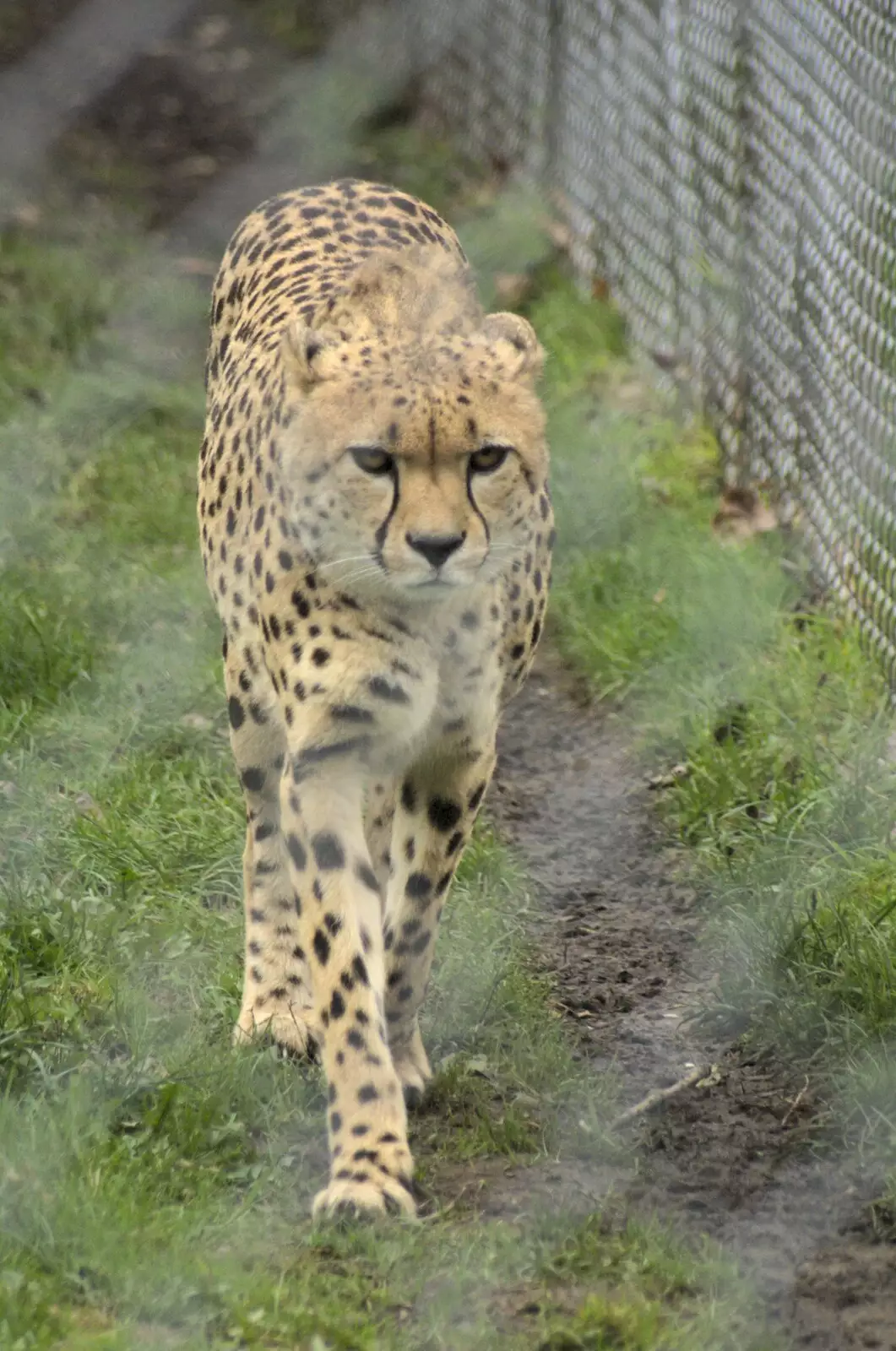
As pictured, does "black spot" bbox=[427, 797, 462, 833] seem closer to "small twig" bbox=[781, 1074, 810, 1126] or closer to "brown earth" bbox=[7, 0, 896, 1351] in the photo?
"brown earth" bbox=[7, 0, 896, 1351]

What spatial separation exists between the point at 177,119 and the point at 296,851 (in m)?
5.66

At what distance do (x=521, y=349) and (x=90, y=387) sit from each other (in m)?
2.90

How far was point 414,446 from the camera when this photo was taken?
8.54 ft

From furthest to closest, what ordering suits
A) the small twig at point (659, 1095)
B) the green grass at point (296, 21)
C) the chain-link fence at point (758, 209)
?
1. the green grass at point (296, 21)
2. the chain-link fence at point (758, 209)
3. the small twig at point (659, 1095)

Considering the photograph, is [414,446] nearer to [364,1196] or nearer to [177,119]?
[364,1196]

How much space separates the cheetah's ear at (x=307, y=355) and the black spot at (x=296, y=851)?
→ 624 millimetres

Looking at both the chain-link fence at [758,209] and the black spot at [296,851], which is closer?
the black spot at [296,851]

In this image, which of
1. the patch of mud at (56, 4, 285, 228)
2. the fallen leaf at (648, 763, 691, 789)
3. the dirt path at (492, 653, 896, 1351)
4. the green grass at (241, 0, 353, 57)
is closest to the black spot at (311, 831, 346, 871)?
the dirt path at (492, 653, 896, 1351)

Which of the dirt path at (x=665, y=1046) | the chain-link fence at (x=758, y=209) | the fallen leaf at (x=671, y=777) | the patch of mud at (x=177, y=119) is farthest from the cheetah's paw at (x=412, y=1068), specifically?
the patch of mud at (x=177, y=119)

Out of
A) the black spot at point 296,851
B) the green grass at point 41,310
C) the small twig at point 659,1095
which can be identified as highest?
the black spot at point 296,851

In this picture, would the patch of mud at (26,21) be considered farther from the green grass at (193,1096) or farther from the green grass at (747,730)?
the green grass at (193,1096)

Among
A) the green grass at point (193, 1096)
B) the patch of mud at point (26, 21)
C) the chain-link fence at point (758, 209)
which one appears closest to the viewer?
the green grass at point (193, 1096)

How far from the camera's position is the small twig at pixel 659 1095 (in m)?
2.95

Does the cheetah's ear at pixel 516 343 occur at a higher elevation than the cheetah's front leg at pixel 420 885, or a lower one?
higher
